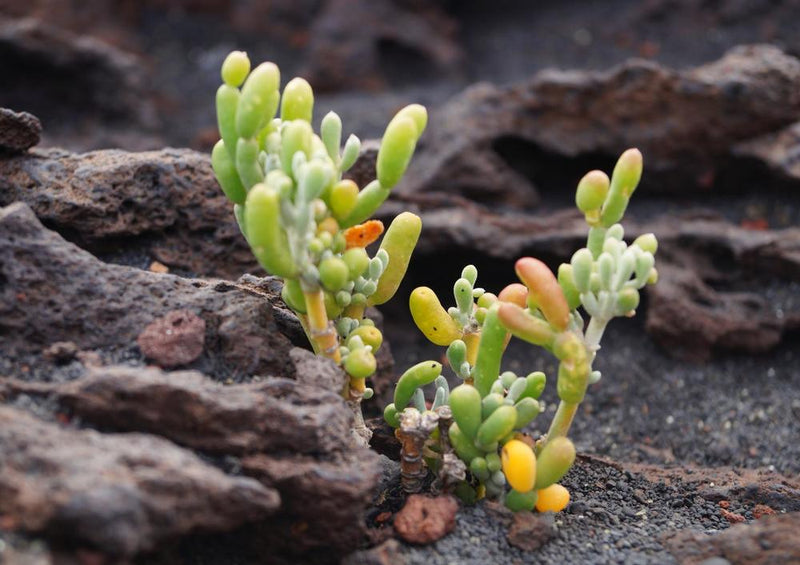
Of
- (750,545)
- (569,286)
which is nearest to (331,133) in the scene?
(569,286)

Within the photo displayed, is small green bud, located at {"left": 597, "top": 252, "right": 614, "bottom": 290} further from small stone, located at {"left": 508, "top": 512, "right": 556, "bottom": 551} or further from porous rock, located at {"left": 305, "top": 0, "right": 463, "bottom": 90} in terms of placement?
porous rock, located at {"left": 305, "top": 0, "right": 463, "bottom": 90}

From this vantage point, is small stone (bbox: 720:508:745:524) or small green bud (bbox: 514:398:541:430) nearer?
small green bud (bbox: 514:398:541:430)

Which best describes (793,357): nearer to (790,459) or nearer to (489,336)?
(790,459)

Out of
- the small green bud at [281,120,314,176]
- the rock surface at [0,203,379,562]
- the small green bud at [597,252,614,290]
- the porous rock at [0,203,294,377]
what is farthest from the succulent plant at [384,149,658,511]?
the small green bud at [281,120,314,176]

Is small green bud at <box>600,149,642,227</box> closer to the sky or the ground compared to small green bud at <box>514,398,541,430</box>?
closer to the sky

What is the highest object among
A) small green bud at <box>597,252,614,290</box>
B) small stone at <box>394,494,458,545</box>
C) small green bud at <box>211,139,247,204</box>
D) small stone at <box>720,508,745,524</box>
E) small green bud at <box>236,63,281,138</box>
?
small green bud at <box>236,63,281,138</box>

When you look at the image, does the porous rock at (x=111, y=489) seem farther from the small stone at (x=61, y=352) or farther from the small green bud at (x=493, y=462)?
the small green bud at (x=493, y=462)

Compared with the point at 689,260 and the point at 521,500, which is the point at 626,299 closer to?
the point at 521,500

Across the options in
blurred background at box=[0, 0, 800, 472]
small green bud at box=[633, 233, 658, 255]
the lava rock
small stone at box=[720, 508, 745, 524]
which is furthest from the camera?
blurred background at box=[0, 0, 800, 472]

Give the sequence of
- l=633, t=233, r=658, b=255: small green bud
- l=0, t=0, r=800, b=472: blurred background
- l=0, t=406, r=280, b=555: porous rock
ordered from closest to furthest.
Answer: l=0, t=406, r=280, b=555: porous rock, l=633, t=233, r=658, b=255: small green bud, l=0, t=0, r=800, b=472: blurred background
